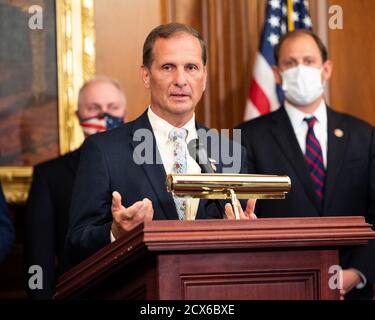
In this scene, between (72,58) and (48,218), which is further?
(72,58)

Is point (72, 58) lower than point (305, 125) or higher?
higher

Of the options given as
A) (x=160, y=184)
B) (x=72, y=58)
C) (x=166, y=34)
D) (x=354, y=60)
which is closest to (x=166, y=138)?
(x=160, y=184)

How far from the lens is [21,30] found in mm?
6746

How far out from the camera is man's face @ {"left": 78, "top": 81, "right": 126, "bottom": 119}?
6.02m

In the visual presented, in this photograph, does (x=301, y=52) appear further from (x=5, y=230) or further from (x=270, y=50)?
(x=5, y=230)

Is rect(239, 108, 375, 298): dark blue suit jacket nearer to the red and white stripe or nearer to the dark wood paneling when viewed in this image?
the red and white stripe

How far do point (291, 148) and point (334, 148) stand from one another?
0.78 feet

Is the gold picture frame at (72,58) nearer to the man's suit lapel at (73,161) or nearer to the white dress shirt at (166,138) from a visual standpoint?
the man's suit lapel at (73,161)

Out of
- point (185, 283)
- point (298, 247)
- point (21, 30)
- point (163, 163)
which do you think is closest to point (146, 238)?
point (185, 283)

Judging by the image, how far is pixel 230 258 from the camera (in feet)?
10.5

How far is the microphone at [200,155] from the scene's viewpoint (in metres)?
3.66

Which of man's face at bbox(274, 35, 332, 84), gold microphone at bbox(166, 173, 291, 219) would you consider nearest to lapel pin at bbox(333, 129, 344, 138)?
man's face at bbox(274, 35, 332, 84)
